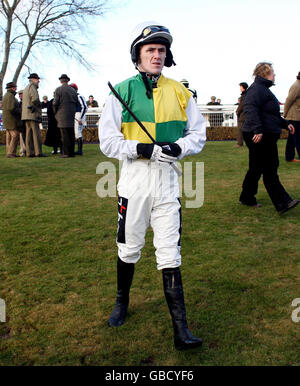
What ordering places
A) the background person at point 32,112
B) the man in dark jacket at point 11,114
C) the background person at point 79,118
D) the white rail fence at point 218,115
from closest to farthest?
the background person at point 32,112
the man in dark jacket at point 11,114
the background person at point 79,118
the white rail fence at point 218,115

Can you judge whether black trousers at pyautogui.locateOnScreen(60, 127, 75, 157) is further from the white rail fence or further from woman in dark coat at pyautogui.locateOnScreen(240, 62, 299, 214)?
the white rail fence

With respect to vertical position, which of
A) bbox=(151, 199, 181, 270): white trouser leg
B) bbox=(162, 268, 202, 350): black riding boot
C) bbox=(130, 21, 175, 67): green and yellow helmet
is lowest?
bbox=(162, 268, 202, 350): black riding boot

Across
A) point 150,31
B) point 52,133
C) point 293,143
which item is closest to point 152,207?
point 150,31

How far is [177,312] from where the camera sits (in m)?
2.87

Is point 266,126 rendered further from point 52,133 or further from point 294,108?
point 52,133

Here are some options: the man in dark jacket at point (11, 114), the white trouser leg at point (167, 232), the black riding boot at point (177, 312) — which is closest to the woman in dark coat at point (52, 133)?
the man in dark jacket at point (11, 114)

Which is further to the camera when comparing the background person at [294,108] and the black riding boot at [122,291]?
the background person at [294,108]

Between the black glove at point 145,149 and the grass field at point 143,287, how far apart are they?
1194 millimetres

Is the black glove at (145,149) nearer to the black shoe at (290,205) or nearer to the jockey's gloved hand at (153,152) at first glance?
the jockey's gloved hand at (153,152)

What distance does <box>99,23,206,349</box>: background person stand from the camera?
9.46ft

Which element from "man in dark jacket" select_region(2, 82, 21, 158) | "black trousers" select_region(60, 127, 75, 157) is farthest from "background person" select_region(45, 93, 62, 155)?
"black trousers" select_region(60, 127, 75, 157)

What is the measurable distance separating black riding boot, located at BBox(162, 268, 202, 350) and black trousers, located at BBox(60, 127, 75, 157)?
8.94 m

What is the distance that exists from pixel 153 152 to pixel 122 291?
1084 mm

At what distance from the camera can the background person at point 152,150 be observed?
2.88m
